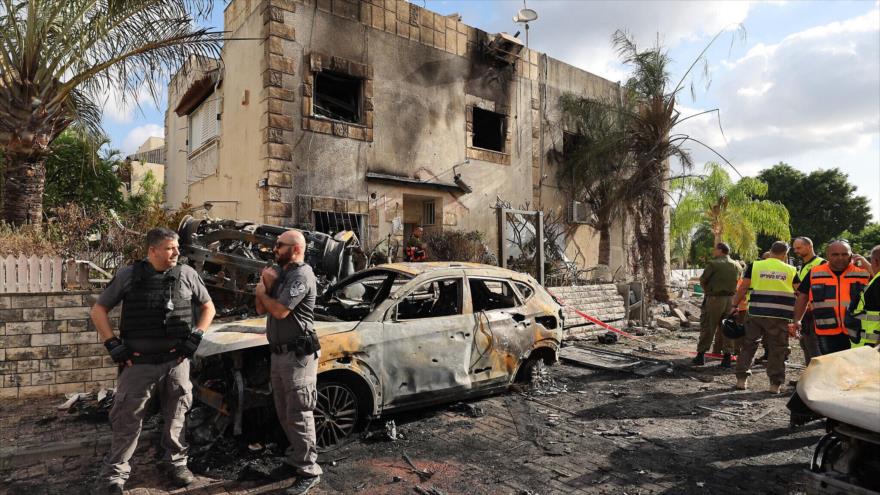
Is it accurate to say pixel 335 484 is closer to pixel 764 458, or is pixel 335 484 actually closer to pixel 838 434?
pixel 838 434

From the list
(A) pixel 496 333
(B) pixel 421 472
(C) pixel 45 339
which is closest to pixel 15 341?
(C) pixel 45 339

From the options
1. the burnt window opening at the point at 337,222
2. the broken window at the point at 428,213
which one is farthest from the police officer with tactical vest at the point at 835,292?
the broken window at the point at 428,213

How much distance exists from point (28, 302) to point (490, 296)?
540 cm

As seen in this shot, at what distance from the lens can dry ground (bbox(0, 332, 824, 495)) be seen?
3.70m

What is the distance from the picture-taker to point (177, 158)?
15.2 meters

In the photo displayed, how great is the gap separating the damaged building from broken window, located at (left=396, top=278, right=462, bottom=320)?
4.45 m

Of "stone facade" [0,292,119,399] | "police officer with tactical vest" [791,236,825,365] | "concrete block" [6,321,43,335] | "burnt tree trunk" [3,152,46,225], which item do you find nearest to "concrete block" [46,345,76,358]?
"stone facade" [0,292,119,399]

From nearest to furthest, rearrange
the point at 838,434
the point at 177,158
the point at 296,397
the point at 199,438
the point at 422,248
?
the point at 838,434 < the point at 296,397 < the point at 199,438 < the point at 422,248 < the point at 177,158

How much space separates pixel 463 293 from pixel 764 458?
305 cm

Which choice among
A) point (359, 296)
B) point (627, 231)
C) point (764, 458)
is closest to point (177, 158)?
point (359, 296)

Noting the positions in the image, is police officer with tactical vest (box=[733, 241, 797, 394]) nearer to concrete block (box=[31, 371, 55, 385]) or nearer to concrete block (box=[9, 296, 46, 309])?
concrete block (box=[31, 371, 55, 385])

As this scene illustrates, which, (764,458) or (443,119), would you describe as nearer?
(764,458)

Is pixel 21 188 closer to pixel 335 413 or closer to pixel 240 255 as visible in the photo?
pixel 240 255

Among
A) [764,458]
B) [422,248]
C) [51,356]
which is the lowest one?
[764,458]
